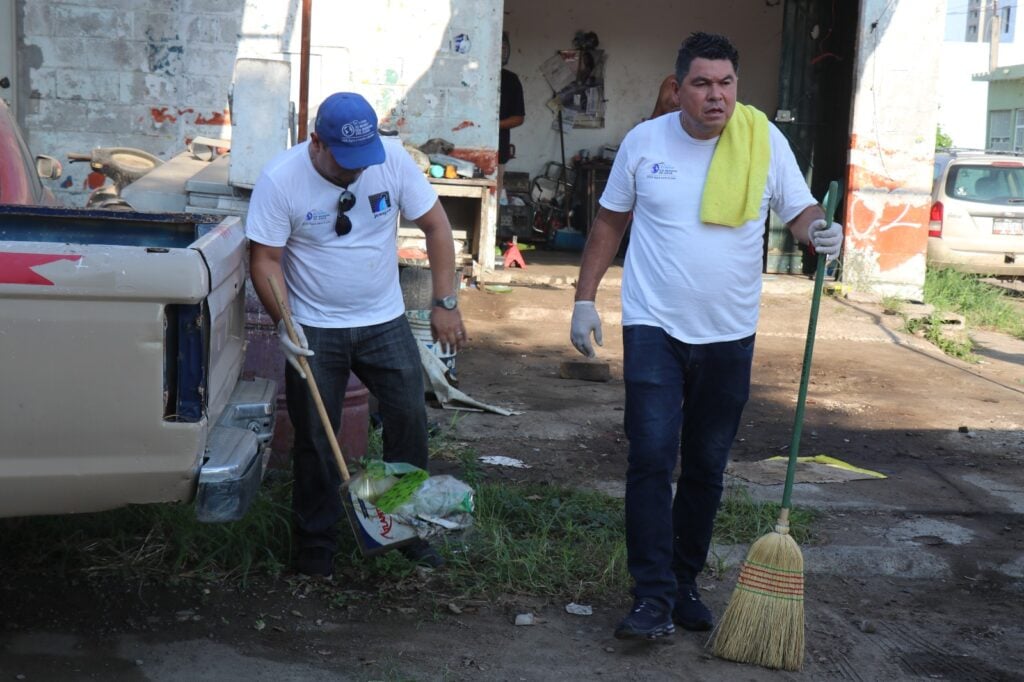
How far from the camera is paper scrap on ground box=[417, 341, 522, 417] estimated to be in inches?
271

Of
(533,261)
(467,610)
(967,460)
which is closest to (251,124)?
(467,610)

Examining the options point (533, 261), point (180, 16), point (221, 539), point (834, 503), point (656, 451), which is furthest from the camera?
point (533, 261)

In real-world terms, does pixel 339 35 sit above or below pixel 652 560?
above

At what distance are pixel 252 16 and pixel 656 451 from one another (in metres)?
8.19

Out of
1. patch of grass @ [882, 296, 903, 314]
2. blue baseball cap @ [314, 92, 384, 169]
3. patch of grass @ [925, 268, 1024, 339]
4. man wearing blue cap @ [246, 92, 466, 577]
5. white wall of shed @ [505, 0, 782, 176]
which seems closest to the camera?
blue baseball cap @ [314, 92, 384, 169]

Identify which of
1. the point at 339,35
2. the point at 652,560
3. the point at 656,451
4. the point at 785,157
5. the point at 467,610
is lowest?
the point at 467,610

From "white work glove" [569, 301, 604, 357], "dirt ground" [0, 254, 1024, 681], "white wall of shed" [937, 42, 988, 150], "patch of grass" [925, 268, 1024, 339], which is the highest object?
"white wall of shed" [937, 42, 988, 150]

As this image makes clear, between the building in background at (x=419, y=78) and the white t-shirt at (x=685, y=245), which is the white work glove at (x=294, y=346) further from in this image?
the building in background at (x=419, y=78)

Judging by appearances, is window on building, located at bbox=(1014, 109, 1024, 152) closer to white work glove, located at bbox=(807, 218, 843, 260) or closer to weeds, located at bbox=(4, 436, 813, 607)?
weeds, located at bbox=(4, 436, 813, 607)

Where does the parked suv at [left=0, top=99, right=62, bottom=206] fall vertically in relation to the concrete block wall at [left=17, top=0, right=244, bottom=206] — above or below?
A: below

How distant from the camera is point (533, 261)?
13734 mm

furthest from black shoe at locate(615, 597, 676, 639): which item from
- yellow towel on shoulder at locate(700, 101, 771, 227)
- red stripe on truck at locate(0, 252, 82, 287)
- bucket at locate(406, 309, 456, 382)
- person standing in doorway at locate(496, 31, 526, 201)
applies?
person standing in doorway at locate(496, 31, 526, 201)

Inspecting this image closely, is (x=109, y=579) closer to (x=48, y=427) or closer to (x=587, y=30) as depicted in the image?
(x=48, y=427)

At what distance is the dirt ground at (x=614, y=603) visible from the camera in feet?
12.3
